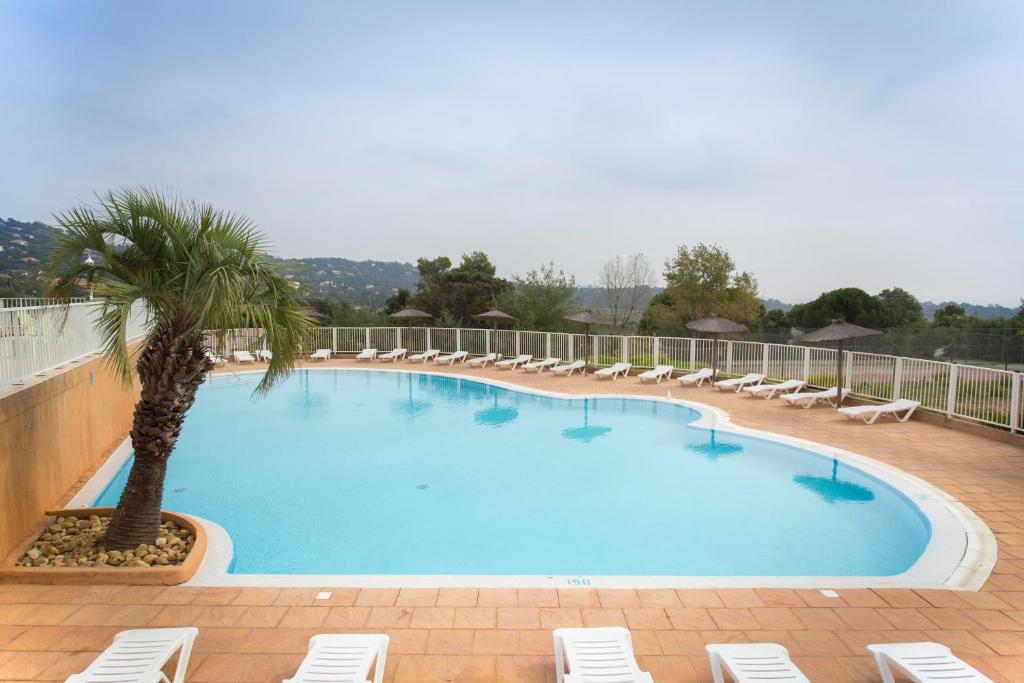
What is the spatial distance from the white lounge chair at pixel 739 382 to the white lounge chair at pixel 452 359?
28.4ft

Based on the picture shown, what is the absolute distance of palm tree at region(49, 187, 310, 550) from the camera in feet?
14.0

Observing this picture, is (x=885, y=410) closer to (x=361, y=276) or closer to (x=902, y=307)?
(x=902, y=307)

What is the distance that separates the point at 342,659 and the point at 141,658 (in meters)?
1.05

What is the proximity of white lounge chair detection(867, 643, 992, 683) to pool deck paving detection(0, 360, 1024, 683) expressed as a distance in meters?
0.25

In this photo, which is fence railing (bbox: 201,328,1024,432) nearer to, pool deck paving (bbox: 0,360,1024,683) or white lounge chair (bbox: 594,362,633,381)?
white lounge chair (bbox: 594,362,633,381)

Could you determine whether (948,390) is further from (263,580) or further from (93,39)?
(93,39)

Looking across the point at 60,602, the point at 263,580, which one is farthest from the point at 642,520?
the point at 60,602

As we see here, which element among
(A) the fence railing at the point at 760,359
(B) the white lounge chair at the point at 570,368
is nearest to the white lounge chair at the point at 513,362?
(A) the fence railing at the point at 760,359

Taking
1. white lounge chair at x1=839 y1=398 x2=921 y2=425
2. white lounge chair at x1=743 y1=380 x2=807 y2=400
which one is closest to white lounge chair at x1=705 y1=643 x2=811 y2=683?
white lounge chair at x1=839 y1=398 x2=921 y2=425

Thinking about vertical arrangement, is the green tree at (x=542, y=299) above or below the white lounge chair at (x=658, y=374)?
above

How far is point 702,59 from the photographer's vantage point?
13.6 metres

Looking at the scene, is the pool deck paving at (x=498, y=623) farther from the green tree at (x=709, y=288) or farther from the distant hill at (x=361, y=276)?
the distant hill at (x=361, y=276)

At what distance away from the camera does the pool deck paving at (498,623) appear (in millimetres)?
3205

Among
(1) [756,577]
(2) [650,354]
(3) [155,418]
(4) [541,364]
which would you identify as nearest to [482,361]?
(4) [541,364]
